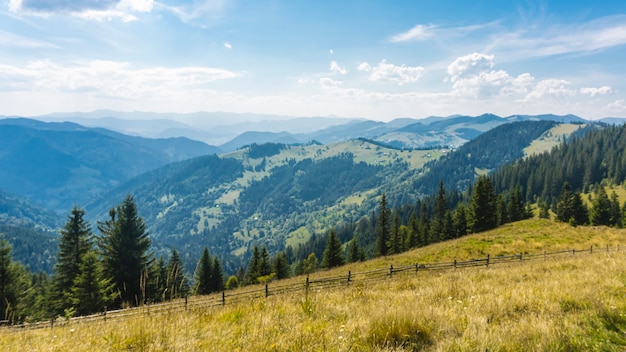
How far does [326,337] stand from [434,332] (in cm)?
169

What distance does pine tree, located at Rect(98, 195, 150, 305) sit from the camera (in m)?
34.9

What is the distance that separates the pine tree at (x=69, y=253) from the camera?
34906mm

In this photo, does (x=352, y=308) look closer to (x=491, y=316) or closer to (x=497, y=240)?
(x=491, y=316)

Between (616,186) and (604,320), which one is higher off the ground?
(604,320)

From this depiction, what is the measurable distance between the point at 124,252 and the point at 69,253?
619 cm

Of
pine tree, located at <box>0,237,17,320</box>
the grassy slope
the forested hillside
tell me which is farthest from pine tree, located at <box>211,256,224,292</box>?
the forested hillside

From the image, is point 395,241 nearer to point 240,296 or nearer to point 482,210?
Answer: point 482,210

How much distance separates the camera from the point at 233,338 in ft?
15.5

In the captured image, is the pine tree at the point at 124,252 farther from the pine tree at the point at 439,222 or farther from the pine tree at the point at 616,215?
the pine tree at the point at 616,215

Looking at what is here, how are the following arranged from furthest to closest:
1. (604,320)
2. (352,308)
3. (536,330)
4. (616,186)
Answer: (616,186), (352,308), (604,320), (536,330)

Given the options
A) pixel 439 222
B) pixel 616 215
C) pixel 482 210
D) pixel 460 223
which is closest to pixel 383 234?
pixel 439 222

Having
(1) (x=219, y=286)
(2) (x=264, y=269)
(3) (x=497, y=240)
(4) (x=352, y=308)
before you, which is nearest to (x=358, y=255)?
(2) (x=264, y=269)

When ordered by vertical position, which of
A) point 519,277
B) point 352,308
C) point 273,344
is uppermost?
point 273,344

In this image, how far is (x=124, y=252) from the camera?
35531mm
